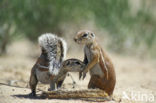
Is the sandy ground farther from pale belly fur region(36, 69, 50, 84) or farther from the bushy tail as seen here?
the bushy tail

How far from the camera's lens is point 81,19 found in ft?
52.4

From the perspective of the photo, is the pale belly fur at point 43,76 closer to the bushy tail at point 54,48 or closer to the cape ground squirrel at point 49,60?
the cape ground squirrel at point 49,60

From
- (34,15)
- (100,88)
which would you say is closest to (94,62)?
(100,88)

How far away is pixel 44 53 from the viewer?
621 centimetres

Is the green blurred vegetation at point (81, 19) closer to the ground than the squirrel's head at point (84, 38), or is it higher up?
higher up

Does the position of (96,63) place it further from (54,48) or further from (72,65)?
(54,48)

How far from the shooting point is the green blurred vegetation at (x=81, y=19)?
14.0 meters

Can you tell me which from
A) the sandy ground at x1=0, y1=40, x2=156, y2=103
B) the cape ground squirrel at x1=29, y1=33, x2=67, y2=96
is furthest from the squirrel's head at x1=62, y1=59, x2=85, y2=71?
the sandy ground at x1=0, y1=40, x2=156, y2=103

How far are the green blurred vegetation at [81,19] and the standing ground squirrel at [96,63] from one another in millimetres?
6549

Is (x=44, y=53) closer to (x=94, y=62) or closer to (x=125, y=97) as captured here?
(x=94, y=62)

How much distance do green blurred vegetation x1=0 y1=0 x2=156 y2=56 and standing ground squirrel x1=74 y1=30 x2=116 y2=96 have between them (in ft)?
21.5

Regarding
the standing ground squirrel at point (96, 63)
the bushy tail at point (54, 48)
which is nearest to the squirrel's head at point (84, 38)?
the standing ground squirrel at point (96, 63)

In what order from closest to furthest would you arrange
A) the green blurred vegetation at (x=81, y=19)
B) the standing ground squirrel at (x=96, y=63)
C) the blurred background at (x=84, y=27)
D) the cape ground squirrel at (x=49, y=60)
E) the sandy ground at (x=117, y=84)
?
the standing ground squirrel at (x=96, y=63) < the cape ground squirrel at (x=49, y=60) < the sandy ground at (x=117, y=84) < the blurred background at (x=84, y=27) < the green blurred vegetation at (x=81, y=19)

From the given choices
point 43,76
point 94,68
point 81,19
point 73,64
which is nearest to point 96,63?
point 94,68
